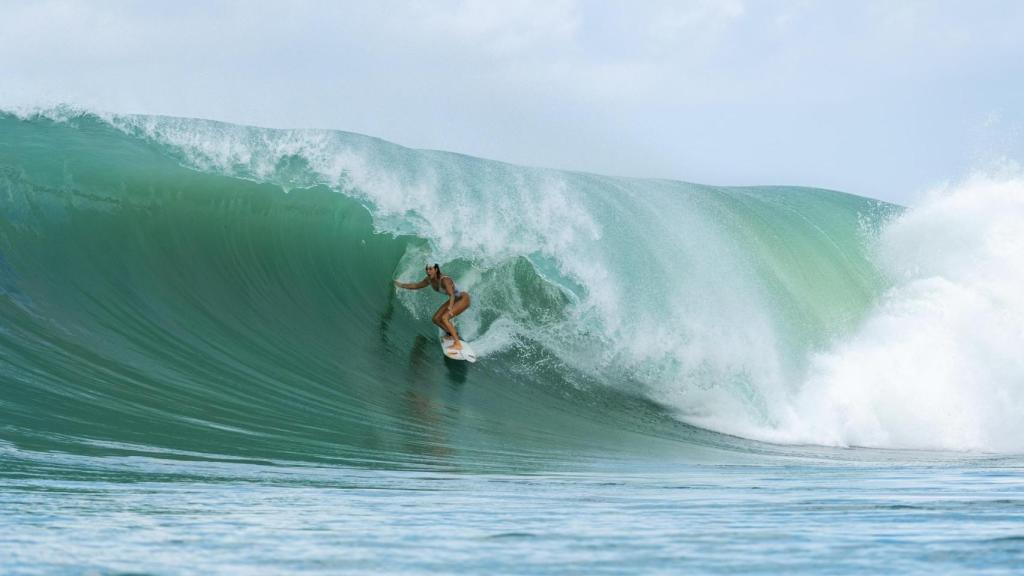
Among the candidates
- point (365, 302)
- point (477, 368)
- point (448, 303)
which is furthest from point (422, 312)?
point (477, 368)

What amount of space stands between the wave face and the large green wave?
32 mm

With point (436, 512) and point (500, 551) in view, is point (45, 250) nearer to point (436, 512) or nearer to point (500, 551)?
point (436, 512)

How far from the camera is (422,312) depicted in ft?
33.9

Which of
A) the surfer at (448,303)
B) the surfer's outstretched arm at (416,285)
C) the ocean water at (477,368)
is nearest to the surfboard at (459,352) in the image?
the surfer at (448,303)

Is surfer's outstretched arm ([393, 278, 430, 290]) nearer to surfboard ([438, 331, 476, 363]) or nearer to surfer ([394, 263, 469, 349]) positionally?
surfer ([394, 263, 469, 349])

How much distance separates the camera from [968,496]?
13.4 feet

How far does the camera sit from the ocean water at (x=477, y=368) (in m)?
3.06

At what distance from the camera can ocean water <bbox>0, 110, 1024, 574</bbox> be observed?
120 inches

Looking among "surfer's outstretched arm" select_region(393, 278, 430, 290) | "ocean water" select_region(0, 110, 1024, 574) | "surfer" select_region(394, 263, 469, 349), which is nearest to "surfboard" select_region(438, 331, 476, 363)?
"surfer" select_region(394, 263, 469, 349)

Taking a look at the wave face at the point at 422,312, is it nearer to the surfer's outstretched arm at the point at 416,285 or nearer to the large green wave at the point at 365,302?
the large green wave at the point at 365,302

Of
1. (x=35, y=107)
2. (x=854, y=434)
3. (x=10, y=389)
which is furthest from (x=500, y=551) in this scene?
(x=35, y=107)

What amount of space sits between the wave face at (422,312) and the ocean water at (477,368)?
1.6 inches

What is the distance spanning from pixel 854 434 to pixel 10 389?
6550 mm

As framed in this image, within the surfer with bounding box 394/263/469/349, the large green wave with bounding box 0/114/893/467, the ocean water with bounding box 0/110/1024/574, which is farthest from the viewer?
the surfer with bounding box 394/263/469/349
